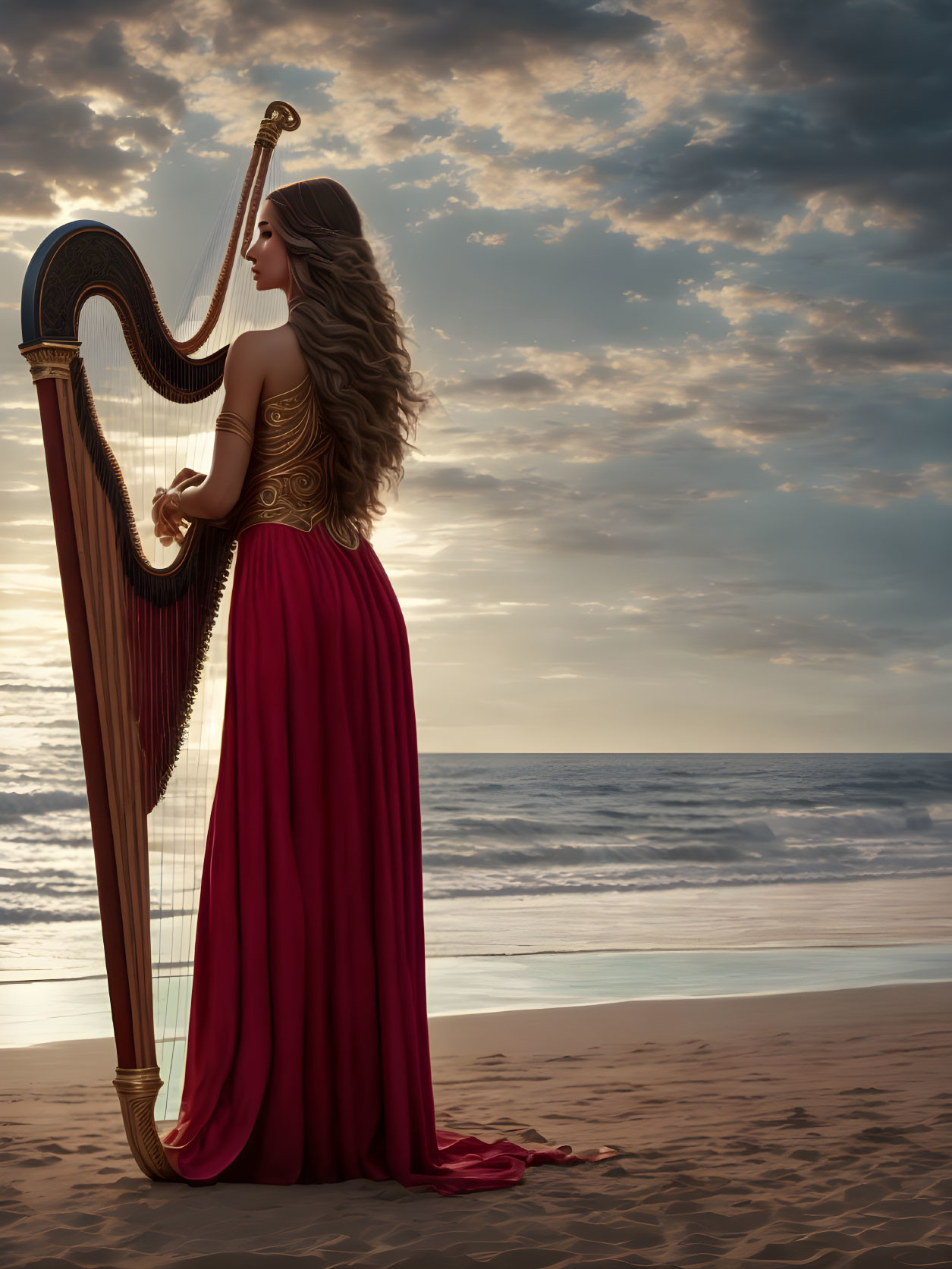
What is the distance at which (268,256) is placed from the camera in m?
2.83

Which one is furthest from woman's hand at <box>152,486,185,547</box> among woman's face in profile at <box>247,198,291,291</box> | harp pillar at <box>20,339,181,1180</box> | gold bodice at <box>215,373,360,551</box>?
woman's face in profile at <box>247,198,291,291</box>

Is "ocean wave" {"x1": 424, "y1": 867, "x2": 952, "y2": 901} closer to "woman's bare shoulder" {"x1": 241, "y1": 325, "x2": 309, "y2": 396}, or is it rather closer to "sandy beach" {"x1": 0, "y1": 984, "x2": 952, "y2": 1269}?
"sandy beach" {"x1": 0, "y1": 984, "x2": 952, "y2": 1269}

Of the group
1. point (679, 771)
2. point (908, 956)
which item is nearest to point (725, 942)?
point (908, 956)

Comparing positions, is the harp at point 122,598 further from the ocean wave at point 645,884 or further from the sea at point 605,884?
the ocean wave at point 645,884

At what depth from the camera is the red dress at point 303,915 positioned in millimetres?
2674

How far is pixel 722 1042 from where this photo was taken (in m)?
4.46

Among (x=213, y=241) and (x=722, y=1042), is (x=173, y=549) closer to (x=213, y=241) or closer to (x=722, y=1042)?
(x=213, y=241)

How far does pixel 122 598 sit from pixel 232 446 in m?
0.44

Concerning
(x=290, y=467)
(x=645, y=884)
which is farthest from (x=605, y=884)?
(x=290, y=467)

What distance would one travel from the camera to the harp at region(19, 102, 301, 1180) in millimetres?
2457

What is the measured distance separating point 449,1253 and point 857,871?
41.8ft

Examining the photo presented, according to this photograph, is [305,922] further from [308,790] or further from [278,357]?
[278,357]

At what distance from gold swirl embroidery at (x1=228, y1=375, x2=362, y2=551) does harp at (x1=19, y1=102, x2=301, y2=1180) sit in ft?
0.62

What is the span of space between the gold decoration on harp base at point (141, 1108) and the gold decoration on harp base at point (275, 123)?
7.07 feet
